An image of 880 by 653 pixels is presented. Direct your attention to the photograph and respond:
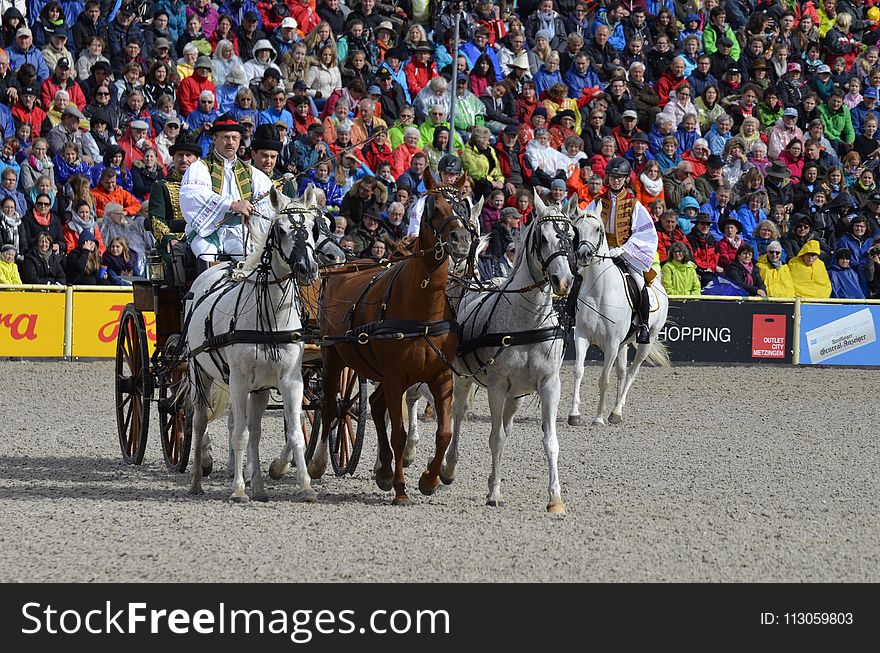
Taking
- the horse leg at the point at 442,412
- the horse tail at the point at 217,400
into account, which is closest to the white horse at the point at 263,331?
the horse tail at the point at 217,400

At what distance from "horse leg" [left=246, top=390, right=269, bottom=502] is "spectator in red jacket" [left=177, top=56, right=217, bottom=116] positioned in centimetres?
962

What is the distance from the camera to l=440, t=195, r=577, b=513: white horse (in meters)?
7.87

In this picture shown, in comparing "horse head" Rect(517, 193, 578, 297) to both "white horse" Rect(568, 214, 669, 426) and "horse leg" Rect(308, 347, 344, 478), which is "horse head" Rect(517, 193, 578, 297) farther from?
"white horse" Rect(568, 214, 669, 426)

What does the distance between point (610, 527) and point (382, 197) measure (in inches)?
388

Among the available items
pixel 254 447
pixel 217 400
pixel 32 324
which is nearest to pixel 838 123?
pixel 32 324

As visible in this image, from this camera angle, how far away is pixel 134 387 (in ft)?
32.2

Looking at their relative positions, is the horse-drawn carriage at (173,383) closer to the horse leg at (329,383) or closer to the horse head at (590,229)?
the horse leg at (329,383)

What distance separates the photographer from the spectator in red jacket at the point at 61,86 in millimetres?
16812

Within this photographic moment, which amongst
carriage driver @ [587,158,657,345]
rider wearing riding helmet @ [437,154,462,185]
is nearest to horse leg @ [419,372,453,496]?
rider wearing riding helmet @ [437,154,462,185]

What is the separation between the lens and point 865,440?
11.9 metres

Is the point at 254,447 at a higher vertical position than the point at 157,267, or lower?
lower

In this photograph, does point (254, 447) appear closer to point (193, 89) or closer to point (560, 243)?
point (560, 243)

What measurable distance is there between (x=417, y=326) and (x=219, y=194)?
194 cm

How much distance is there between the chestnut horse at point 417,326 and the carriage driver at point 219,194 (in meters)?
1.11
